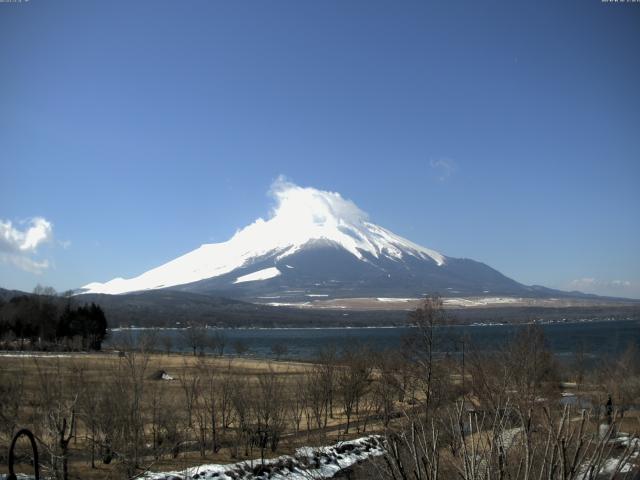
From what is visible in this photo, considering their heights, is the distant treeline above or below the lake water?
above

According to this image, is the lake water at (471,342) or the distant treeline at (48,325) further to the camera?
the distant treeline at (48,325)

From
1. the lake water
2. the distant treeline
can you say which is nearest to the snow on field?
the lake water

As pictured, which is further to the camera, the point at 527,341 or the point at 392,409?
the point at 527,341

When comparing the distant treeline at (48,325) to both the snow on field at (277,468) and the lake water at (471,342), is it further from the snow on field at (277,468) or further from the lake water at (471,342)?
the snow on field at (277,468)

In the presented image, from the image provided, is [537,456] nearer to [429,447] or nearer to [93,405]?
[429,447]

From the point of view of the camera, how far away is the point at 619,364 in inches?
1666

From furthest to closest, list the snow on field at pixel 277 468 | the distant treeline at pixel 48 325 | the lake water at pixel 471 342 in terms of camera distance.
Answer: the distant treeline at pixel 48 325, the lake water at pixel 471 342, the snow on field at pixel 277 468

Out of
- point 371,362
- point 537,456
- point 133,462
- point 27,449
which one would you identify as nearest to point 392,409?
point 371,362

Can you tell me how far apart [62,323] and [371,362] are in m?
73.2

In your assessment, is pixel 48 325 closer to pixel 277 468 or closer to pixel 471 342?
pixel 471 342

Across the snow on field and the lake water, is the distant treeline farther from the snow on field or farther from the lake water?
the snow on field

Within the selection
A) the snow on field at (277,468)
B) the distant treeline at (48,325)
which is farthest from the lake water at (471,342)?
the snow on field at (277,468)

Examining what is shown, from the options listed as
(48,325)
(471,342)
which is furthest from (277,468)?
(48,325)

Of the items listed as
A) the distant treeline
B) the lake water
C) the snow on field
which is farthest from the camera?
the distant treeline
